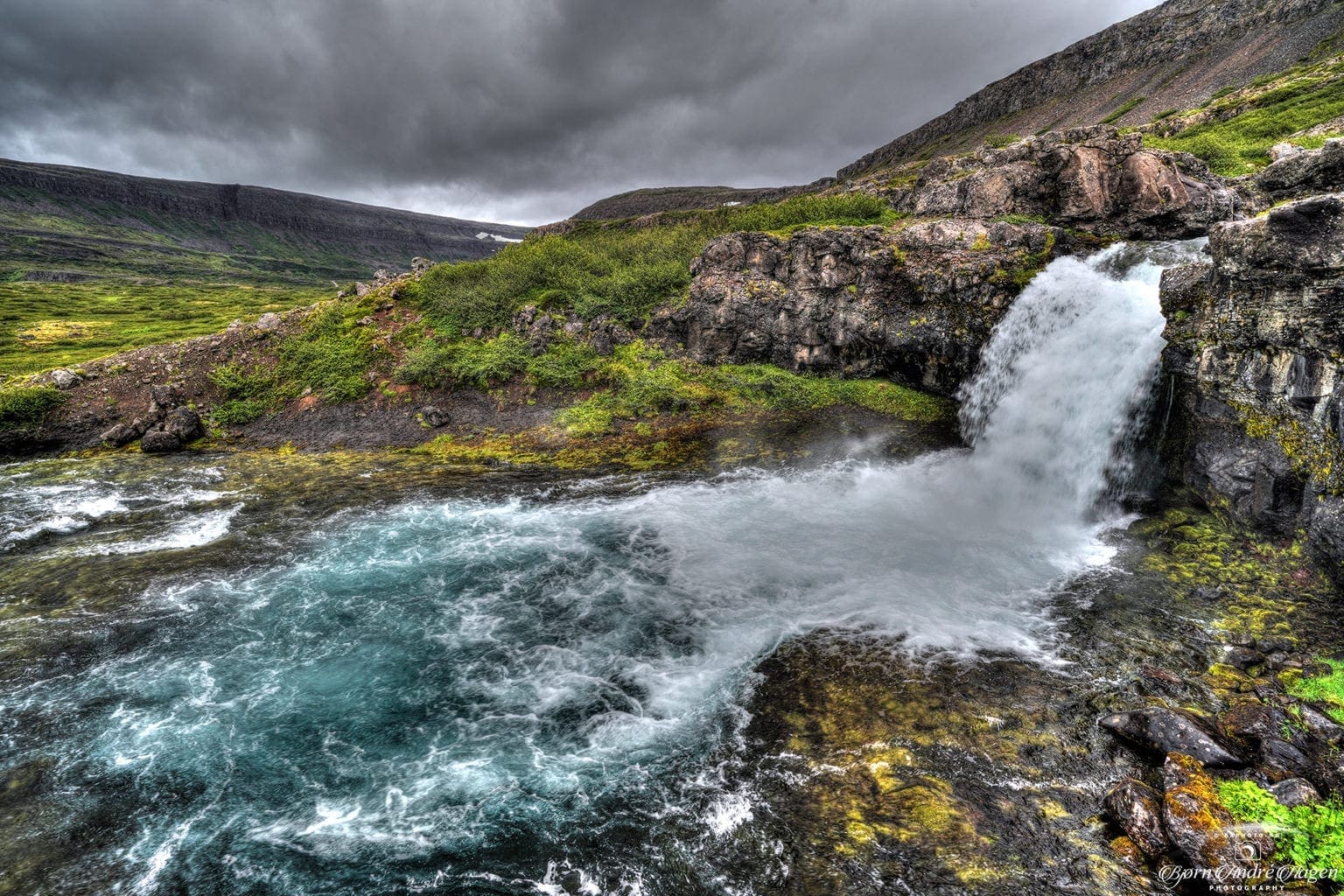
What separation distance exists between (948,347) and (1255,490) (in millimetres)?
13074

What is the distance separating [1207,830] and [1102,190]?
1120 inches

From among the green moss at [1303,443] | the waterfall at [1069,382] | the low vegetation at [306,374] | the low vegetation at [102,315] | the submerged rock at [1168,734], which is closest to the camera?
the submerged rock at [1168,734]

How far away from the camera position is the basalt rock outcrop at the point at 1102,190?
23.9 m

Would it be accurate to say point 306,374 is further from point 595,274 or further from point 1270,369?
point 1270,369

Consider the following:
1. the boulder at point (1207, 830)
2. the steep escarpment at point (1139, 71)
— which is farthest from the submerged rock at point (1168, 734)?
the steep escarpment at point (1139, 71)

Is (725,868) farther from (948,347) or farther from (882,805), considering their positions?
→ (948,347)

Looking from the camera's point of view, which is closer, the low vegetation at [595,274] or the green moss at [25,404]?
the green moss at [25,404]

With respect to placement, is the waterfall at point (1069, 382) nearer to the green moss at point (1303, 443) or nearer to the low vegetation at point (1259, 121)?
the green moss at point (1303, 443)

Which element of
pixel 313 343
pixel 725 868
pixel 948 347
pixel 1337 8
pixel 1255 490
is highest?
pixel 1337 8

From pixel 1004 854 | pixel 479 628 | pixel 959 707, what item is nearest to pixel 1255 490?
pixel 959 707

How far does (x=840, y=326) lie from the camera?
28.4 m

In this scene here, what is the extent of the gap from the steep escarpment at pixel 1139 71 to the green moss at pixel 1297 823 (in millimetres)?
121665

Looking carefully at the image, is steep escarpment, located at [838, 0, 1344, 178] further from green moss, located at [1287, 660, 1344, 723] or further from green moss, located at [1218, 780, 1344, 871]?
green moss, located at [1218, 780, 1344, 871]

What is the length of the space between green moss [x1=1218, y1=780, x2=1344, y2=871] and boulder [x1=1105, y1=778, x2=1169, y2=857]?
0.81 m
